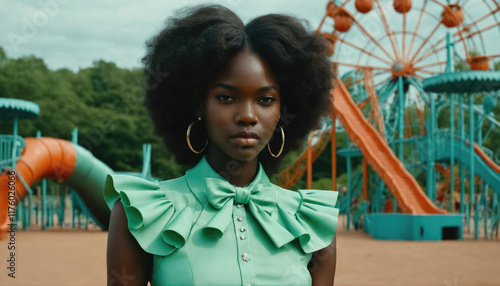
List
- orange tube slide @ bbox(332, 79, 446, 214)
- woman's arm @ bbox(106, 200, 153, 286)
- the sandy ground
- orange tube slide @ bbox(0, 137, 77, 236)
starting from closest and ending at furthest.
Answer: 1. woman's arm @ bbox(106, 200, 153, 286)
2. the sandy ground
3. orange tube slide @ bbox(332, 79, 446, 214)
4. orange tube slide @ bbox(0, 137, 77, 236)

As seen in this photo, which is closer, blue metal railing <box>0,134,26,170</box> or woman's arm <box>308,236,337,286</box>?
woman's arm <box>308,236,337,286</box>

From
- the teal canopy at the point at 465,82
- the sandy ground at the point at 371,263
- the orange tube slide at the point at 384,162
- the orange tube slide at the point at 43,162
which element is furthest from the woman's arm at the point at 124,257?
the orange tube slide at the point at 43,162

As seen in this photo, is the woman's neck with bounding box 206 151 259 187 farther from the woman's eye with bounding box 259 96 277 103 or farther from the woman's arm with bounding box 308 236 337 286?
the woman's arm with bounding box 308 236 337 286

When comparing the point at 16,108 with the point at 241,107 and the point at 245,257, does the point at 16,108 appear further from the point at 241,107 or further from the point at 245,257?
the point at 245,257

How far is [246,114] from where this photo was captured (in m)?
1.54

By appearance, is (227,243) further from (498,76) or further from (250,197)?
(498,76)

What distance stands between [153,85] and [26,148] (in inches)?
450

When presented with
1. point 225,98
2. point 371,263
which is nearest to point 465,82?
point 371,263

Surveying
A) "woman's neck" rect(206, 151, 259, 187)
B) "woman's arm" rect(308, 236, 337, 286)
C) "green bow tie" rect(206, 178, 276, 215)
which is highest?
"woman's neck" rect(206, 151, 259, 187)

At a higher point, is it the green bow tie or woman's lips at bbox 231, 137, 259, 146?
woman's lips at bbox 231, 137, 259, 146

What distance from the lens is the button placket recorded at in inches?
57.2

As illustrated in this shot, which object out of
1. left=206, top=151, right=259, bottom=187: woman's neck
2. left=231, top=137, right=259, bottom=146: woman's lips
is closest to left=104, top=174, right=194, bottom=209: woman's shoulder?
left=206, top=151, right=259, bottom=187: woman's neck

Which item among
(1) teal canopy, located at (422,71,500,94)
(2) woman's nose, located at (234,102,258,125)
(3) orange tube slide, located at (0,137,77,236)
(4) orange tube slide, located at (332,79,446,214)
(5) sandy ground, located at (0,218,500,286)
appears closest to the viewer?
(2) woman's nose, located at (234,102,258,125)

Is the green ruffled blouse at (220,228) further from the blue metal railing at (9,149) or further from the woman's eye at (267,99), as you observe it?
the blue metal railing at (9,149)
